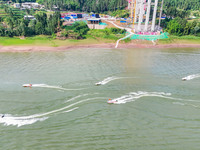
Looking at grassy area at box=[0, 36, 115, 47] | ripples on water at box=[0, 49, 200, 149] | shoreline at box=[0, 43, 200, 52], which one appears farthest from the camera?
grassy area at box=[0, 36, 115, 47]

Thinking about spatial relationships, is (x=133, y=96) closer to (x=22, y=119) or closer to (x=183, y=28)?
(x=22, y=119)

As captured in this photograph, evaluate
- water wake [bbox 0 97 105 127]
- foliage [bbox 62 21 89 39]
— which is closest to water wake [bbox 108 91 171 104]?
water wake [bbox 0 97 105 127]

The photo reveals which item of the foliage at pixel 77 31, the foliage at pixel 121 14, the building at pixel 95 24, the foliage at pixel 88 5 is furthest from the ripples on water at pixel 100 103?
the foliage at pixel 88 5

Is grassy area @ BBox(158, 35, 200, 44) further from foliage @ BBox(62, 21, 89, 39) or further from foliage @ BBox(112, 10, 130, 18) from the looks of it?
foliage @ BBox(112, 10, 130, 18)

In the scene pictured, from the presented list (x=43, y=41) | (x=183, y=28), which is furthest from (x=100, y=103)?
(x=183, y=28)

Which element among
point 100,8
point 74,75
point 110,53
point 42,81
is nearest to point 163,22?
point 110,53

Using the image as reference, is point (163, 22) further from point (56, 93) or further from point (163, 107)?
point (56, 93)

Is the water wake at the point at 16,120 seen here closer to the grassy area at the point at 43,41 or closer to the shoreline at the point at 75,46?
the shoreline at the point at 75,46

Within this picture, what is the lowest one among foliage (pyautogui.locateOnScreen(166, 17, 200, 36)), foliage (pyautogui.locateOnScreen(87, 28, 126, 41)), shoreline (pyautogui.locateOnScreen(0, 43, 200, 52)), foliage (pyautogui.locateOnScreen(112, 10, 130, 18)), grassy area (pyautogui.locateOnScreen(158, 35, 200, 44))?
shoreline (pyautogui.locateOnScreen(0, 43, 200, 52))

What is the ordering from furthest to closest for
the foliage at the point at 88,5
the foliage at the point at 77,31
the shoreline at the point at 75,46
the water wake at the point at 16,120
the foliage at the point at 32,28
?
Answer: the foliage at the point at 88,5 → the foliage at the point at 77,31 → the foliage at the point at 32,28 → the shoreline at the point at 75,46 → the water wake at the point at 16,120
